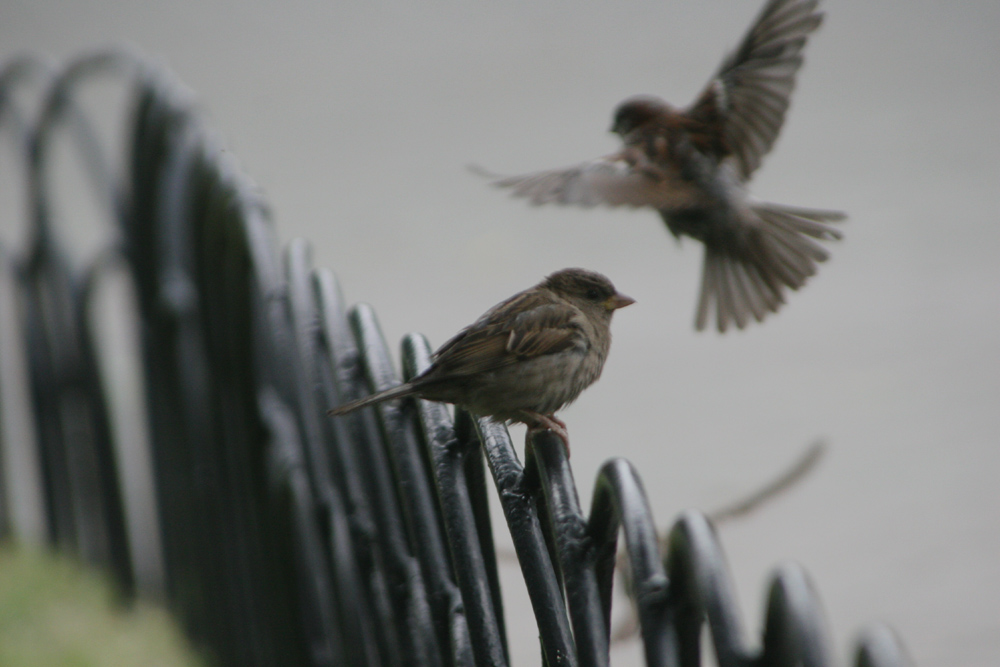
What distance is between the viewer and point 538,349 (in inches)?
57.2

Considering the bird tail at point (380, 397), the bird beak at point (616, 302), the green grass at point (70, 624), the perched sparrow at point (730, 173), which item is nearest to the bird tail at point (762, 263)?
the perched sparrow at point (730, 173)

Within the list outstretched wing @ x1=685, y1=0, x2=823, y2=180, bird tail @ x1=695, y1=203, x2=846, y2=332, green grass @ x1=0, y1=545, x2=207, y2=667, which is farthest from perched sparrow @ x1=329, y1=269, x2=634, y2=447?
green grass @ x1=0, y1=545, x2=207, y2=667

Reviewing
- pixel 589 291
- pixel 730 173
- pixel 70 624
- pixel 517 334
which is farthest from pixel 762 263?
pixel 70 624

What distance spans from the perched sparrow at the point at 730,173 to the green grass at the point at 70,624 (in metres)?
0.89

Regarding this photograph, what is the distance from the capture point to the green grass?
1.38 meters

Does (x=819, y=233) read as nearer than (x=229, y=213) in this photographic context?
No

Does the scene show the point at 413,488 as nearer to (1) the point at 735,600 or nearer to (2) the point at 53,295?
(1) the point at 735,600

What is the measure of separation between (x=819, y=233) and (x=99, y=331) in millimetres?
1385

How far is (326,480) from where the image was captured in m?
1.19

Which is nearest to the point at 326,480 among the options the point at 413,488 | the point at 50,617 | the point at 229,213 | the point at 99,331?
the point at 413,488

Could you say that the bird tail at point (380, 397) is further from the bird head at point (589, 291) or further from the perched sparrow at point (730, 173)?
the bird head at point (589, 291)

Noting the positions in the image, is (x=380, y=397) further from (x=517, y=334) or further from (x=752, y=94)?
(x=752, y=94)

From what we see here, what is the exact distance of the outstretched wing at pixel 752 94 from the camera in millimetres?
1277

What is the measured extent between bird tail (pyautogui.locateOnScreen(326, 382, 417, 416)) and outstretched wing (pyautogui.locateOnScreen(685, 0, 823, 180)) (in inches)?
24.5
